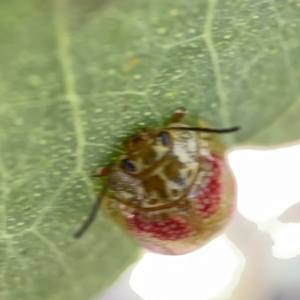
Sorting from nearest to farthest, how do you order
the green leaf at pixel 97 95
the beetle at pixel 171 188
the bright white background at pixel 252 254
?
1. the green leaf at pixel 97 95
2. the beetle at pixel 171 188
3. the bright white background at pixel 252 254

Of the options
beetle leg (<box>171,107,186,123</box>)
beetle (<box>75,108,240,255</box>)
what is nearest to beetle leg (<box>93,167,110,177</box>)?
beetle (<box>75,108,240,255</box>)

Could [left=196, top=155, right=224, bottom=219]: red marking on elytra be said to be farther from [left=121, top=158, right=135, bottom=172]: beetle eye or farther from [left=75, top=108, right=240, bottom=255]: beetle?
[left=121, top=158, right=135, bottom=172]: beetle eye

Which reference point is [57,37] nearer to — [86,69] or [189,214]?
[86,69]

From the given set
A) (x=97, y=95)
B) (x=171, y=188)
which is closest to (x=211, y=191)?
(x=171, y=188)

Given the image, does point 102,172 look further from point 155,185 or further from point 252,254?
point 252,254

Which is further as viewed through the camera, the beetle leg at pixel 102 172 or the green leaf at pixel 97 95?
the beetle leg at pixel 102 172

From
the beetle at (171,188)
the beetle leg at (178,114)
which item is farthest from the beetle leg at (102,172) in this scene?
the beetle leg at (178,114)

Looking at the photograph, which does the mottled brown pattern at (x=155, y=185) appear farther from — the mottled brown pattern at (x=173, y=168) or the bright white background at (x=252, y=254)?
the bright white background at (x=252, y=254)

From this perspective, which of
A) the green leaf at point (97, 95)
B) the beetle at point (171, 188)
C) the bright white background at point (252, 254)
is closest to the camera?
the green leaf at point (97, 95)
